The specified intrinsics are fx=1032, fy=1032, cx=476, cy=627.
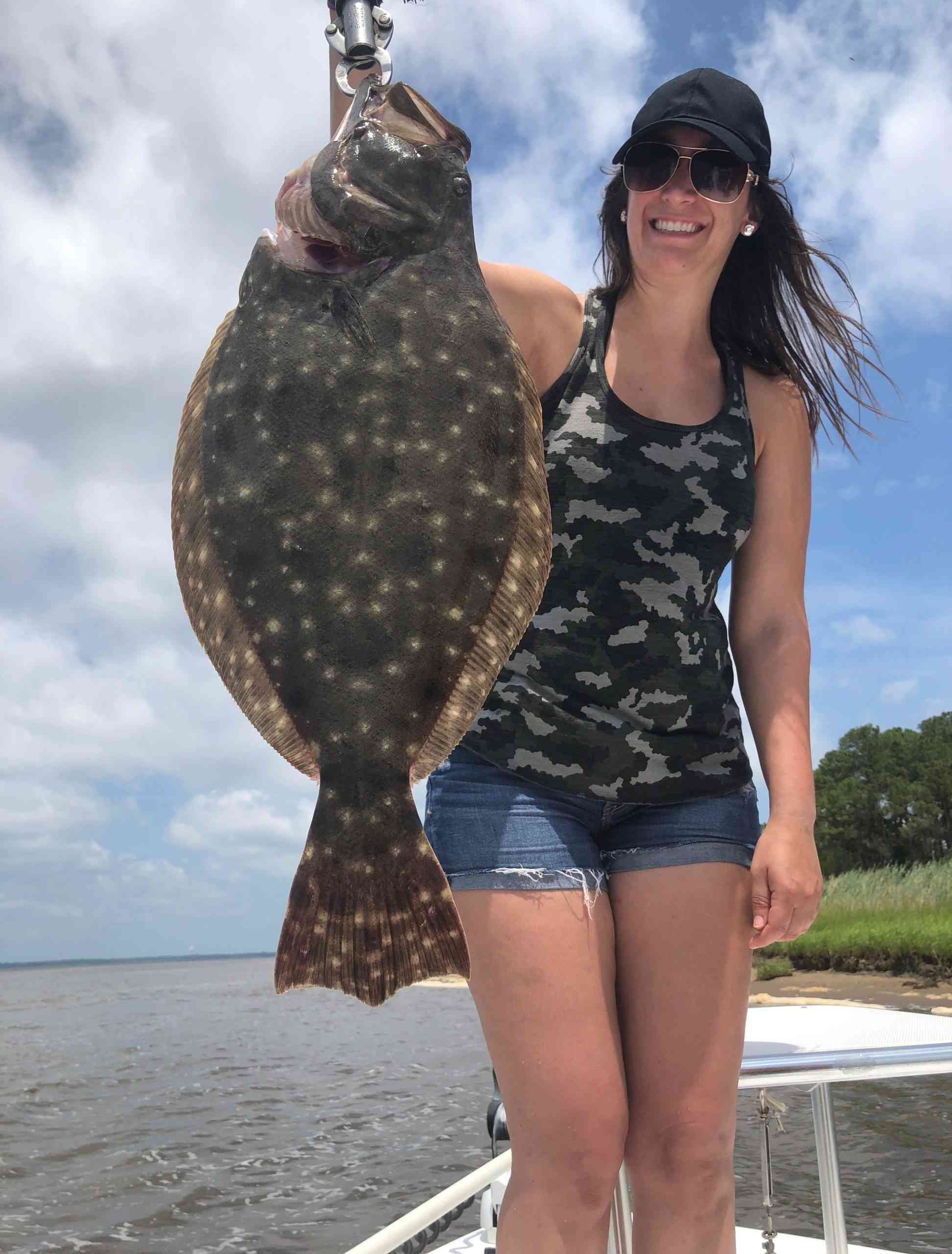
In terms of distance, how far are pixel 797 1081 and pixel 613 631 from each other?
142 centimetres

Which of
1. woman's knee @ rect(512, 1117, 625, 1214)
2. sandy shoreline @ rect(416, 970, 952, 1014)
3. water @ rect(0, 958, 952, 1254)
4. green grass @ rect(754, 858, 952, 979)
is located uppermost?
woman's knee @ rect(512, 1117, 625, 1214)

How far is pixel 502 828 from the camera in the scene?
6.62ft

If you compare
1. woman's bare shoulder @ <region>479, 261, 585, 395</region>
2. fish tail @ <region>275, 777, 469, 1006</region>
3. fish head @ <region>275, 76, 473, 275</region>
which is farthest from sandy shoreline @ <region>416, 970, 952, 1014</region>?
fish head @ <region>275, 76, 473, 275</region>

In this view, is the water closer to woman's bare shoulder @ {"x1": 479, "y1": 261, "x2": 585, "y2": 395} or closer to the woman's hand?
the woman's hand

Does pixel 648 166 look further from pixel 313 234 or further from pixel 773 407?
pixel 313 234

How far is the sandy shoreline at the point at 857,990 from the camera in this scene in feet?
61.1

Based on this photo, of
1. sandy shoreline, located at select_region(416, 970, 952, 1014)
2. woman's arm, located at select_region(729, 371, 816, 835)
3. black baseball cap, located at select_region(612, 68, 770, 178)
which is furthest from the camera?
sandy shoreline, located at select_region(416, 970, 952, 1014)

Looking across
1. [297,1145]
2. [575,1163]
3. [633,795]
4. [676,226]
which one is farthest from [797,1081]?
[297,1145]

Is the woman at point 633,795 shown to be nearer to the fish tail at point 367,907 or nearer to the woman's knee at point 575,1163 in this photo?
the woman's knee at point 575,1163

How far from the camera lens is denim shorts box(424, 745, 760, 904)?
2.00m

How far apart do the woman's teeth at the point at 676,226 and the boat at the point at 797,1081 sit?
6.25ft

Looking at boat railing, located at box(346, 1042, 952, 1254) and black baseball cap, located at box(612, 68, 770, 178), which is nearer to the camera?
black baseball cap, located at box(612, 68, 770, 178)

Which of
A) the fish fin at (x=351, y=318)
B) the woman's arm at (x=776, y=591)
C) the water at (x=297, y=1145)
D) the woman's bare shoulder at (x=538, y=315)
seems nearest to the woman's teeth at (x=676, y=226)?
the woman's bare shoulder at (x=538, y=315)

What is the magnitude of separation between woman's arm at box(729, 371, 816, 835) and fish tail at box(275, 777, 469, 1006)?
113 cm
